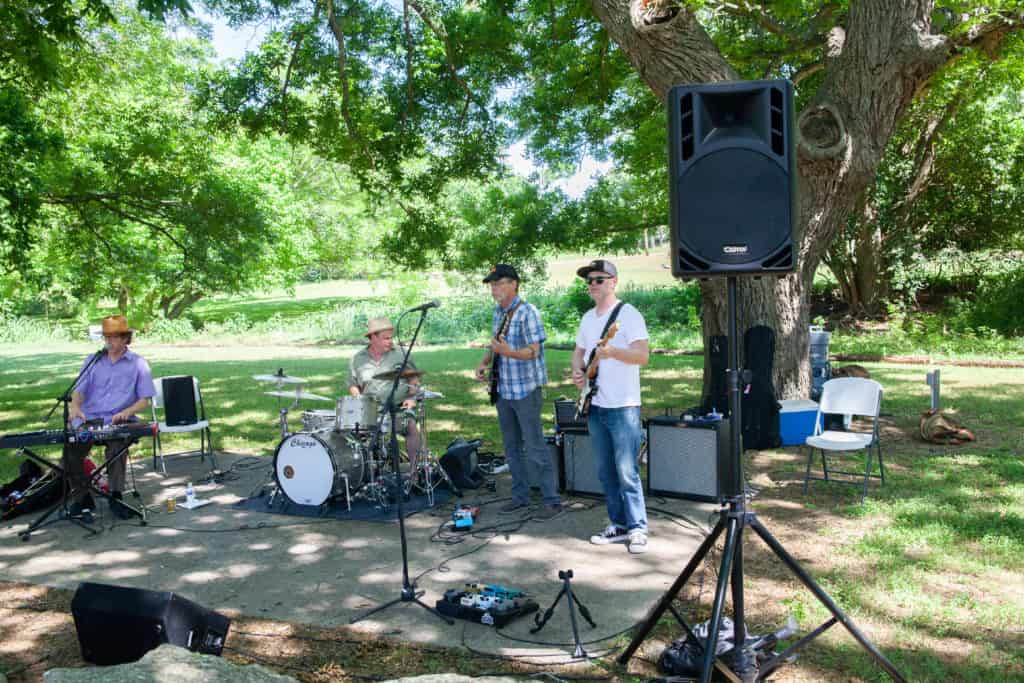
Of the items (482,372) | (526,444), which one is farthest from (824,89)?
(526,444)

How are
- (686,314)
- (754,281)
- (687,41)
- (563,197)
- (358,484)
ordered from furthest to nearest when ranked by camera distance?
(686,314)
(563,197)
(754,281)
(687,41)
(358,484)

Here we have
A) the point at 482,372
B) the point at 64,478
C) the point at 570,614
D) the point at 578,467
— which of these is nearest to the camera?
the point at 570,614

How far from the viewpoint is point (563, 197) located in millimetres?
14023

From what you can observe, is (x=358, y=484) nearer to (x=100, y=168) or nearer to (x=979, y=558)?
(x=979, y=558)

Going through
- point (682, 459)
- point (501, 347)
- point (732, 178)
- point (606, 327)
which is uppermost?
point (732, 178)

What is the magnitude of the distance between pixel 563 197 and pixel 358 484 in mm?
8428

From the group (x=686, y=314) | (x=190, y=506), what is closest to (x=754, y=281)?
(x=190, y=506)

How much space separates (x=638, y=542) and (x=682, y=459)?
1.35 m

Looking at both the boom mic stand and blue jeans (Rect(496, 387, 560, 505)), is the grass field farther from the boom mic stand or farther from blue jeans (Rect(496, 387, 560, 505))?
→ blue jeans (Rect(496, 387, 560, 505))

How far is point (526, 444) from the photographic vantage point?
6.28m

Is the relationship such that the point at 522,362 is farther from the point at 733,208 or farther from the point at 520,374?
the point at 733,208

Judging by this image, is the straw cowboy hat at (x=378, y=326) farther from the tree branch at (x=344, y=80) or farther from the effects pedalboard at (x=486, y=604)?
the tree branch at (x=344, y=80)

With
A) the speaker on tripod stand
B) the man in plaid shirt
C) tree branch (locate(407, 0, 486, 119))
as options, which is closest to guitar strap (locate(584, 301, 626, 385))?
the man in plaid shirt

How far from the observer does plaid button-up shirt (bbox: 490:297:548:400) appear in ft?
20.1
